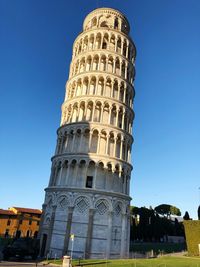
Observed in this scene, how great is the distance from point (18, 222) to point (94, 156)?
52805 millimetres

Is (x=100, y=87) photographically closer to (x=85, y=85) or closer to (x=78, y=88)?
(x=85, y=85)

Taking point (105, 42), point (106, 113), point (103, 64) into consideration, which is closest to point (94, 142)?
point (106, 113)

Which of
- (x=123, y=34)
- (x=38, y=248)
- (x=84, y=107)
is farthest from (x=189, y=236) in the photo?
(x=123, y=34)

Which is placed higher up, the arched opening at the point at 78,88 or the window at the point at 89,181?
the arched opening at the point at 78,88

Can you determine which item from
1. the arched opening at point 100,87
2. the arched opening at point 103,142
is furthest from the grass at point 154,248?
the arched opening at point 100,87

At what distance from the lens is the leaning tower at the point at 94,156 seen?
32.5 meters

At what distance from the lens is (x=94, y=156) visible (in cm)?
3522

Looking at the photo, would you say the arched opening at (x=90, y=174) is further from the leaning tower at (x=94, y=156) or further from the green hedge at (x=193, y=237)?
the green hedge at (x=193, y=237)

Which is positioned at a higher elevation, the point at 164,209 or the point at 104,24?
the point at 104,24

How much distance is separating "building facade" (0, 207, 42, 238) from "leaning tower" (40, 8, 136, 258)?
143ft

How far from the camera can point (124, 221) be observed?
3528 centimetres

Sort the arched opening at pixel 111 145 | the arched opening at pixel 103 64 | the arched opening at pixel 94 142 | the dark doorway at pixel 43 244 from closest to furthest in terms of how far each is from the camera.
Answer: the dark doorway at pixel 43 244
the arched opening at pixel 94 142
the arched opening at pixel 111 145
the arched opening at pixel 103 64

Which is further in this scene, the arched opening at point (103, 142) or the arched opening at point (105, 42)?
the arched opening at point (105, 42)

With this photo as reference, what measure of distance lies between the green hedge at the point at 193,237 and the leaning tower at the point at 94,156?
9.24 meters
